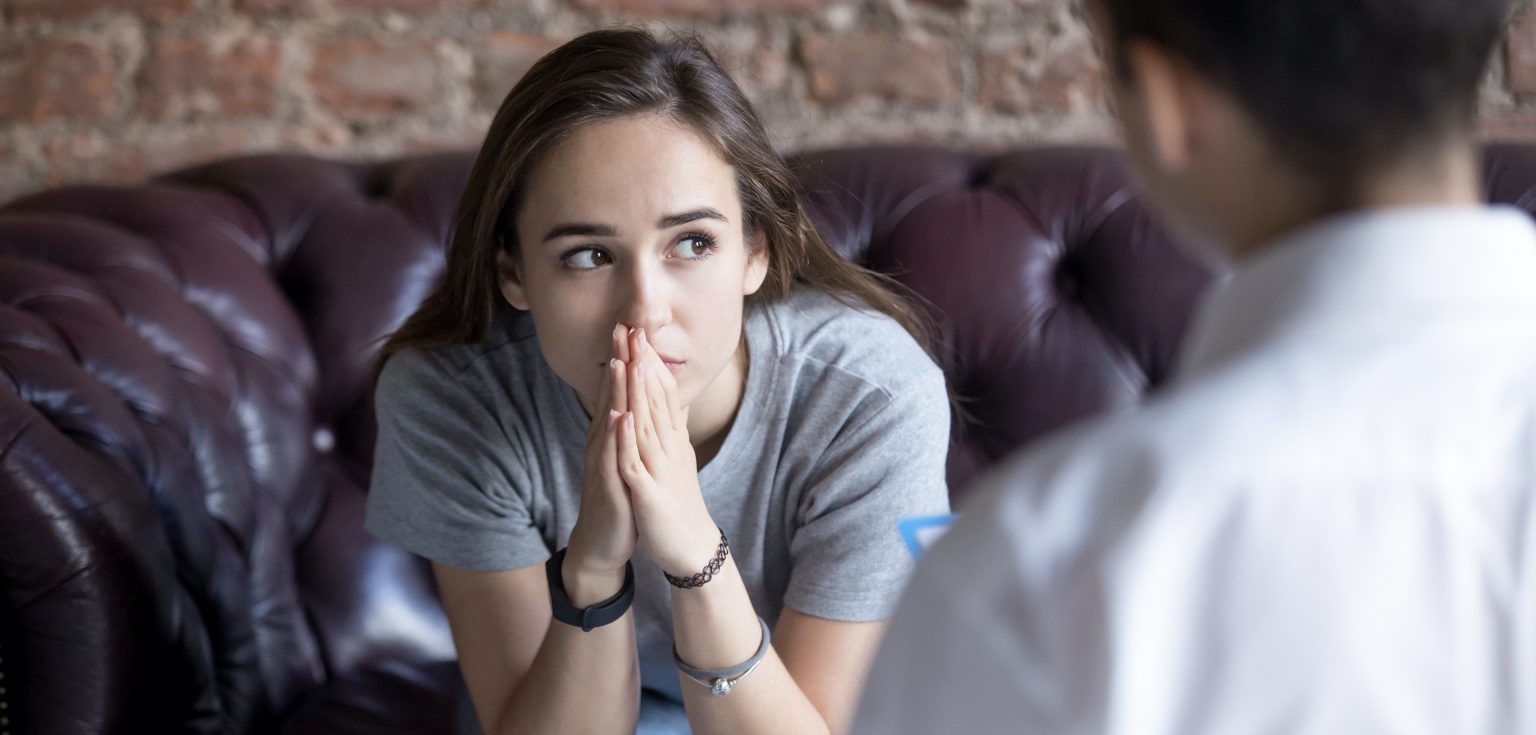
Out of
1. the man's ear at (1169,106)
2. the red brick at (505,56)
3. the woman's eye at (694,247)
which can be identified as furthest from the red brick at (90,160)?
the man's ear at (1169,106)

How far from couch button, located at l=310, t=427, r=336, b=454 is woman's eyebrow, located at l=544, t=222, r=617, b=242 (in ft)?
2.40

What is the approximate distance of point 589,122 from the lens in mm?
1159

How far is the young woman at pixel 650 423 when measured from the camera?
1.13 meters

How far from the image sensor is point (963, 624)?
512 mm

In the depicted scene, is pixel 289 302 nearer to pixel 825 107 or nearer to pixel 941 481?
pixel 825 107

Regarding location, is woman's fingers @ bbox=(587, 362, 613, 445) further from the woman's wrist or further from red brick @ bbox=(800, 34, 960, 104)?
red brick @ bbox=(800, 34, 960, 104)

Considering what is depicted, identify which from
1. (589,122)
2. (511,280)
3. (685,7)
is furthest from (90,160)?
(589,122)

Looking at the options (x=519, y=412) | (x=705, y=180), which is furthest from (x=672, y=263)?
(x=519, y=412)

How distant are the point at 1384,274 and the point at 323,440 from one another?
57.5 inches

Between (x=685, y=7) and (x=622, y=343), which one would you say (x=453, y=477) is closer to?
(x=622, y=343)

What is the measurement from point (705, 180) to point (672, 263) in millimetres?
77

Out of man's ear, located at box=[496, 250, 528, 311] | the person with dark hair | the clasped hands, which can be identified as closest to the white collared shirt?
the person with dark hair

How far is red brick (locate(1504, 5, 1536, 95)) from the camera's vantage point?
72.3 inches

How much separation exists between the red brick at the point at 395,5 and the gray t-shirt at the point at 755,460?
2.62ft
